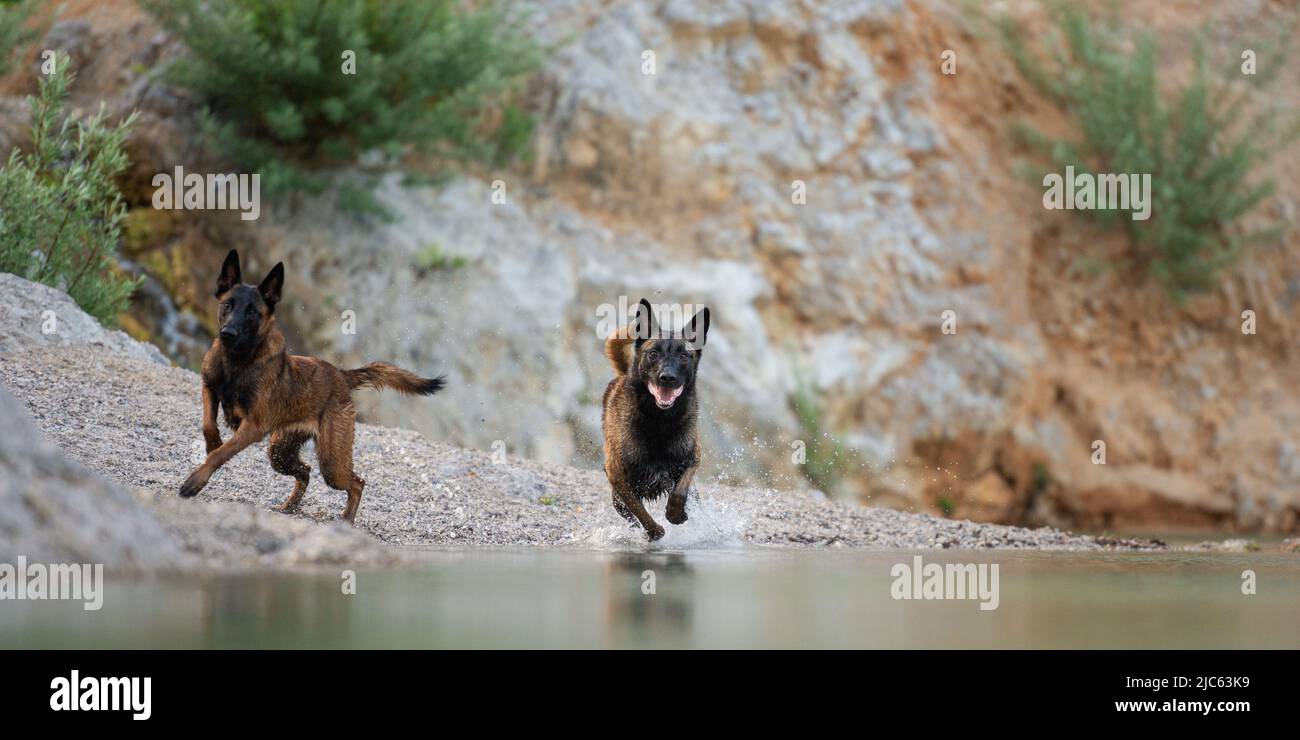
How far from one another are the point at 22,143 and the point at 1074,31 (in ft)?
37.5

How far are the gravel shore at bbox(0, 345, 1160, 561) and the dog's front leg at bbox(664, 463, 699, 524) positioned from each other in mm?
162

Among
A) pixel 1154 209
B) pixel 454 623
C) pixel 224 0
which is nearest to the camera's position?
pixel 454 623

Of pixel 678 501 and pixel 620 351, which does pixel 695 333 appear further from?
pixel 678 501

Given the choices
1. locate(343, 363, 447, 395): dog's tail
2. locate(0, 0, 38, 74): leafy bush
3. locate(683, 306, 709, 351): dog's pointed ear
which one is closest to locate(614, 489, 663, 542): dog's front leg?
locate(683, 306, 709, 351): dog's pointed ear

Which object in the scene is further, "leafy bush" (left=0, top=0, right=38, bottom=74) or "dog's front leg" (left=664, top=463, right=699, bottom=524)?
"leafy bush" (left=0, top=0, right=38, bottom=74)

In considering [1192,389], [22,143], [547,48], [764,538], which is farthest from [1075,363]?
[22,143]

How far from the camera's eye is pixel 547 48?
48.6 feet

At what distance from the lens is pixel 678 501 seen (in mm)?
8211

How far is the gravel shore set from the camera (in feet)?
25.8

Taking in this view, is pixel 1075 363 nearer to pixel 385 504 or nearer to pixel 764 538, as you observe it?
pixel 764 538

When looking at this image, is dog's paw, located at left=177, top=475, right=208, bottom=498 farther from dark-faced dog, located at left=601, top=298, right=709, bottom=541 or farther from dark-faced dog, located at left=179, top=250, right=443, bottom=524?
dark-faced dog, located at left=601, top=298, right=709, bottom=541

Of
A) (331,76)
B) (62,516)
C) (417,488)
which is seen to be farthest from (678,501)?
(331,76)

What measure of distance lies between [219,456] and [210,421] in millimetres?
343

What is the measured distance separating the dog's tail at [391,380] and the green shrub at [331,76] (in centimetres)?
590
